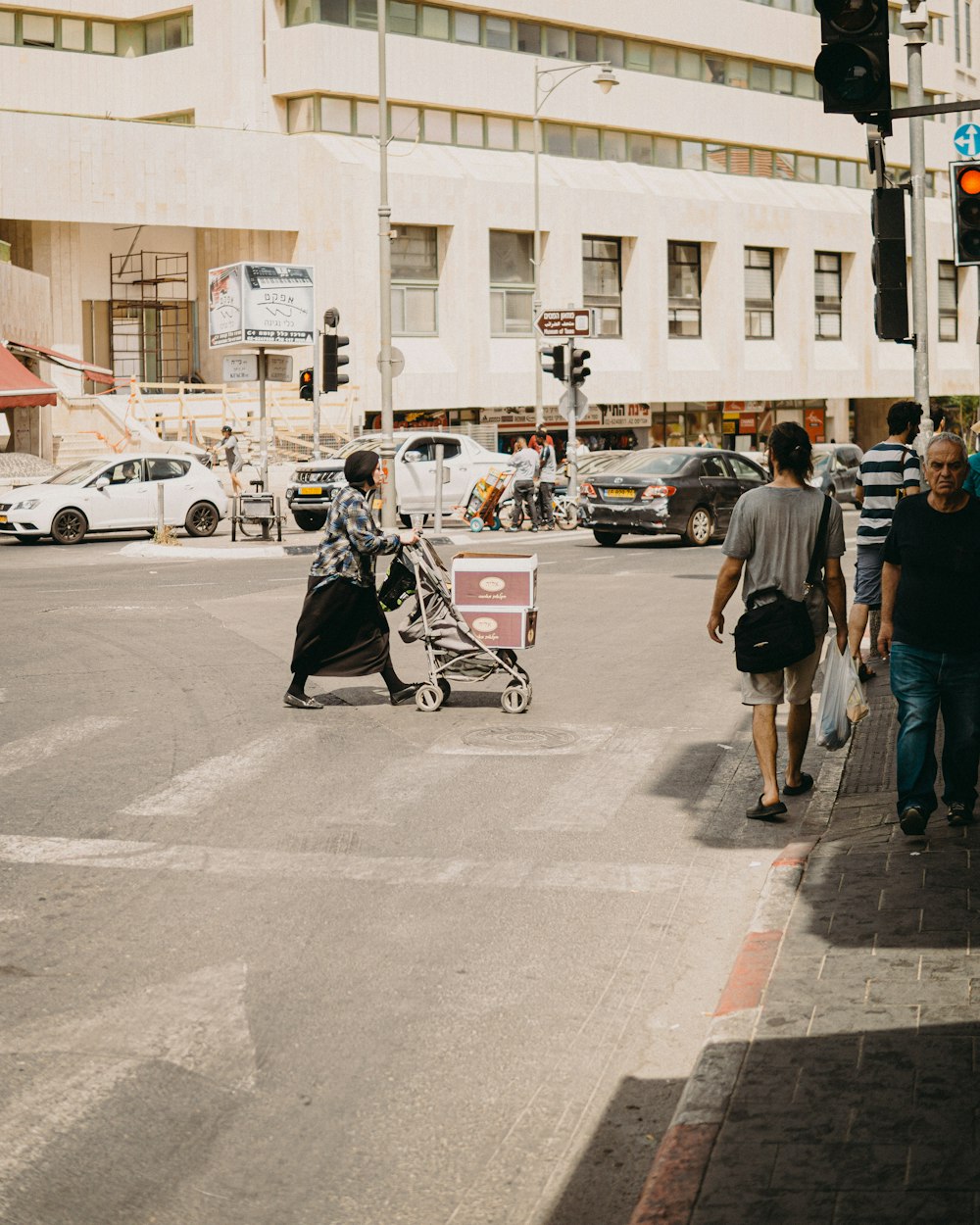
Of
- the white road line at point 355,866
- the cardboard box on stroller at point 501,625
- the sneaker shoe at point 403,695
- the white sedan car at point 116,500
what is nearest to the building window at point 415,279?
the white sedan car at point 116,500

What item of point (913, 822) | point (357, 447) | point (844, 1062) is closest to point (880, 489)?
point (913, 822)

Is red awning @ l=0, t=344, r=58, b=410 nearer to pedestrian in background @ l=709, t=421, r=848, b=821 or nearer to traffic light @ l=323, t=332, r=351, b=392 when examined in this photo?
traffic light @ l=323, t=332, r=351, b=392

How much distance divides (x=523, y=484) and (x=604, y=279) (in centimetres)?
2655

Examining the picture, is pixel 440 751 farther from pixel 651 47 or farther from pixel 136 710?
pixel 651 47

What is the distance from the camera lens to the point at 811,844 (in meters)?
7.76

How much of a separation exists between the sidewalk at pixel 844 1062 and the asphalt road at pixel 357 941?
0.21 m

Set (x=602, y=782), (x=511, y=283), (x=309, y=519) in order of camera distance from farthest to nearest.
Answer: (x=511, y=283) < (x=309, y=519) < (x=602, y=782)

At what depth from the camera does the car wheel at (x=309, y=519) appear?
108 ft

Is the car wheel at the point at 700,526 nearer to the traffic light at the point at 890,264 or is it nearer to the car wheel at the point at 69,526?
the car wheel at the point at 69,526

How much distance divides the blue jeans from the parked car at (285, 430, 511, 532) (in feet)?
79.2

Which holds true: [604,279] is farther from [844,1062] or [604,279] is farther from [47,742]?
[844,1062]

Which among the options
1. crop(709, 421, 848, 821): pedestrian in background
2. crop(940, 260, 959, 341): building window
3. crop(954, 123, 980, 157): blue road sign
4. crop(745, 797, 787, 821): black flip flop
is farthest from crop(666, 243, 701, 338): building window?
crop(745, 797, 787, 821): black flip flop

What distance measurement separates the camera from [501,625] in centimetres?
1186

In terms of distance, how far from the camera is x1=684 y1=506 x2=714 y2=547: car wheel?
2798cm
